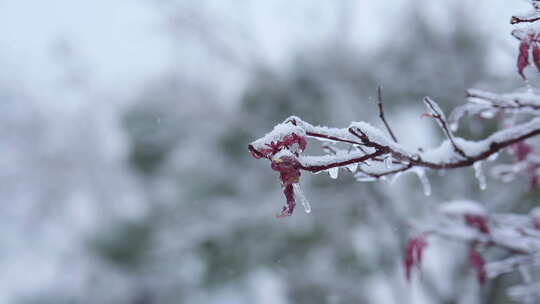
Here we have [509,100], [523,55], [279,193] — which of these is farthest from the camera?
[279,193]

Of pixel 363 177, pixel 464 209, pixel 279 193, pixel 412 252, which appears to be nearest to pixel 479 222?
pixel 464 209

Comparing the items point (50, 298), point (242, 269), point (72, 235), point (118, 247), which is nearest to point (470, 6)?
point (242, 269)

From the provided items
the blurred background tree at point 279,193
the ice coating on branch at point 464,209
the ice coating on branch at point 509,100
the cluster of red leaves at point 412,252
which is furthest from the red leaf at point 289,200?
the blurred background tree at point 279,193

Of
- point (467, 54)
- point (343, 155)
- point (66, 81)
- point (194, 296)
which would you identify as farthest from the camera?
point (66, 81)

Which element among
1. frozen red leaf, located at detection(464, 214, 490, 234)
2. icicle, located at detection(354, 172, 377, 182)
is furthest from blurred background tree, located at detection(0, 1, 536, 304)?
icicle, located at detection(354, 172, 377, 182)

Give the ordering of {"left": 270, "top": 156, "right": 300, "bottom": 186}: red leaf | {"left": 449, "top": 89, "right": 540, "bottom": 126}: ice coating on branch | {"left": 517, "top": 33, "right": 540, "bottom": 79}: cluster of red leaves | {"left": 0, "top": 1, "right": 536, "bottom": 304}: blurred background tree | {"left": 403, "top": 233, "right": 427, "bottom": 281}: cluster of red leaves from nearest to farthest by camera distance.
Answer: {"left": 270, "top": 156, "right": 300, "bottom": 186}: red leaf, {"left": 517, "top": 33, "right": 540, "bottom": 79}: cluster of red leaves, {"left": 449, "top": 89, "right": 540, "bottom": 126}: ice coating on branch, {"left": 403, "top": 233, "right": 427, "bottom": 281}: cluster of red leaves, {"left": 0, "top": 1, "right": 536, "bottom": 304}: blurred background tree

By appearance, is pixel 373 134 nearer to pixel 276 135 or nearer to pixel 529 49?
pixel 276 135

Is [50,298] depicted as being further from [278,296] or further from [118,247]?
[278,296]

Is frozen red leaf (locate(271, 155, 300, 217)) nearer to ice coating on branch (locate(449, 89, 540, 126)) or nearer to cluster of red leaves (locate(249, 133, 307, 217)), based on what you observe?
cluster of red leaves (locate(249, 133, 307, 217))
